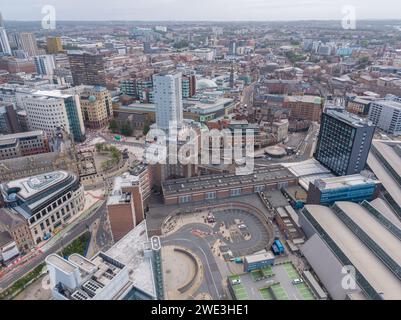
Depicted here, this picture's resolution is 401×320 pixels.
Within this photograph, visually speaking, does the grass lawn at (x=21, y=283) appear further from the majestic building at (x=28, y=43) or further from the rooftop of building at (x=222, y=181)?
the majestic building at (x=28, y=43)

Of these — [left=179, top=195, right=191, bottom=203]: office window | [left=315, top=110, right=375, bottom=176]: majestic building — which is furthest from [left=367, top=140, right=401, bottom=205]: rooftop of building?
[left=179, top=195, right=191, bottom=203]: office window

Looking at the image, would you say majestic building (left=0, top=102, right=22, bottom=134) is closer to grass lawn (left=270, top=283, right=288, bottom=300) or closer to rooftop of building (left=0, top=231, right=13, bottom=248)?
rooftop of building (left=0, top=231, right=13, bottom=248)

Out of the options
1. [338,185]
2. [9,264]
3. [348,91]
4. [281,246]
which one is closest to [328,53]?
[348,91]

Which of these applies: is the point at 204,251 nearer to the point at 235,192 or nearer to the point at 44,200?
the point at 235,192

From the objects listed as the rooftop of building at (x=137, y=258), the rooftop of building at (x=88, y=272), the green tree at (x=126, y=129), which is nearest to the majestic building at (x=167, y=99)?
the green tree at (x=126, y=129)

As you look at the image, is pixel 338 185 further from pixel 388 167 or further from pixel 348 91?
pixel 348 91

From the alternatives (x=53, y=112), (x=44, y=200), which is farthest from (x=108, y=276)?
(x=53, y=112)
